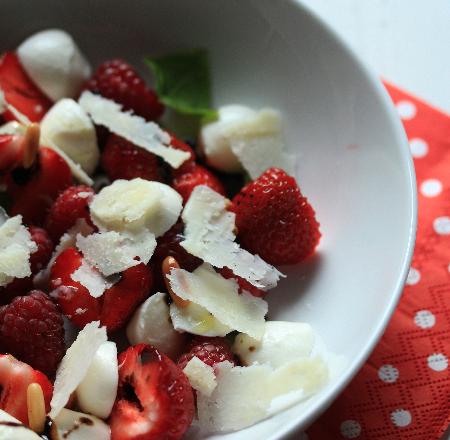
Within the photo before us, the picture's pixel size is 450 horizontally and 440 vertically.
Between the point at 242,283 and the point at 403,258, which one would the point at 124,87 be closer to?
the point at 242,283

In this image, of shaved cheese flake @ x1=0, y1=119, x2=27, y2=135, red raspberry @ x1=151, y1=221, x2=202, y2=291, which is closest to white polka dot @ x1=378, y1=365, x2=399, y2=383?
red raspberry @ x1=151, y1=221, x2=202, y2=291

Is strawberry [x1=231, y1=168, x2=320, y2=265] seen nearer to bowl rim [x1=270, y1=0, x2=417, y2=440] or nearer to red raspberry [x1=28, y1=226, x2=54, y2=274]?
bowl rim [x1=270, y1=0, x2=417, y2=440]

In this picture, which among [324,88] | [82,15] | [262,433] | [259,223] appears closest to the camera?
[262,433]

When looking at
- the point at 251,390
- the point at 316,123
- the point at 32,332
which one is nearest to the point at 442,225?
the point at 316,123

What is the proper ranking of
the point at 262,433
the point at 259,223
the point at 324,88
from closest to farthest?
1. the point at 262,433
2. the point at 259,223
3. the point at 324,88

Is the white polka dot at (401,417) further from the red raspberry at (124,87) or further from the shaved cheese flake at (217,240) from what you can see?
the red raspberry at (124,87)

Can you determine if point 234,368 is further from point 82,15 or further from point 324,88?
point 82,15

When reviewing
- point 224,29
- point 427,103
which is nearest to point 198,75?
point 224,29
